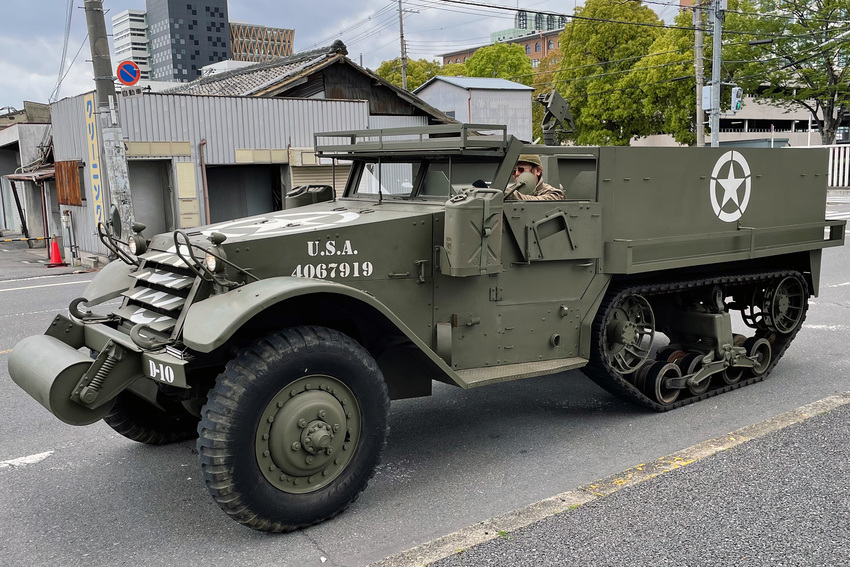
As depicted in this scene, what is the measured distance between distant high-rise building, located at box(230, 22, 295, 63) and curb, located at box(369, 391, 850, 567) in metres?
139

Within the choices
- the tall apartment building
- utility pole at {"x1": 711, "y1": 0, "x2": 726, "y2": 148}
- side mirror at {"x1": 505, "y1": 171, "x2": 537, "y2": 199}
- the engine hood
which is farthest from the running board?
the tall apartment building

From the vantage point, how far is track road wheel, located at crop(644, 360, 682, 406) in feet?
19.2

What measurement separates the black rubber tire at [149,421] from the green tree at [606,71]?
126ft

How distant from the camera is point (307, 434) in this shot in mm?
4004

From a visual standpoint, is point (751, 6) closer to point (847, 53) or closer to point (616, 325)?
point (847, 53)

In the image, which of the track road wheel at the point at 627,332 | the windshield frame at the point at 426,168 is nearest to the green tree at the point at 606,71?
the track road wheel at the point at 627,332

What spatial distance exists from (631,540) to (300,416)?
1.71 metres

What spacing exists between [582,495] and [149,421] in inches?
110

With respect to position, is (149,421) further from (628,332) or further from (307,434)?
(628,332)

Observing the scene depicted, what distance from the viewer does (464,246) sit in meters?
4.55

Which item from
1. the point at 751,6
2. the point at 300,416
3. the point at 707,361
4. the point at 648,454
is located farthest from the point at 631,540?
the point at 751,6

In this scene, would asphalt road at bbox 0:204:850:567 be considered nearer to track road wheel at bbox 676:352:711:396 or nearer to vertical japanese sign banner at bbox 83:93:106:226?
track road wheel at bbox 676:352:711:396

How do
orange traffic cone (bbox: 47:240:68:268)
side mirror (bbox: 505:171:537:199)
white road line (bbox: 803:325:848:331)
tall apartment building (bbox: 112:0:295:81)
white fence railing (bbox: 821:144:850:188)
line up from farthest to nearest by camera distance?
tall apartment building (bbox: 112:0:295:81)
white fence railing (bbox: 821:144:850:188)
orange traffic cone (bbox: 47:240:68:268)
white road line (bbox: 803:325:848:331)
side mirror (bbox: 505:171:537:199)

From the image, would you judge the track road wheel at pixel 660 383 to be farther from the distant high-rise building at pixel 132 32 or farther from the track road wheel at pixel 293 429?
the distant high-rise building at pixel 132 32
